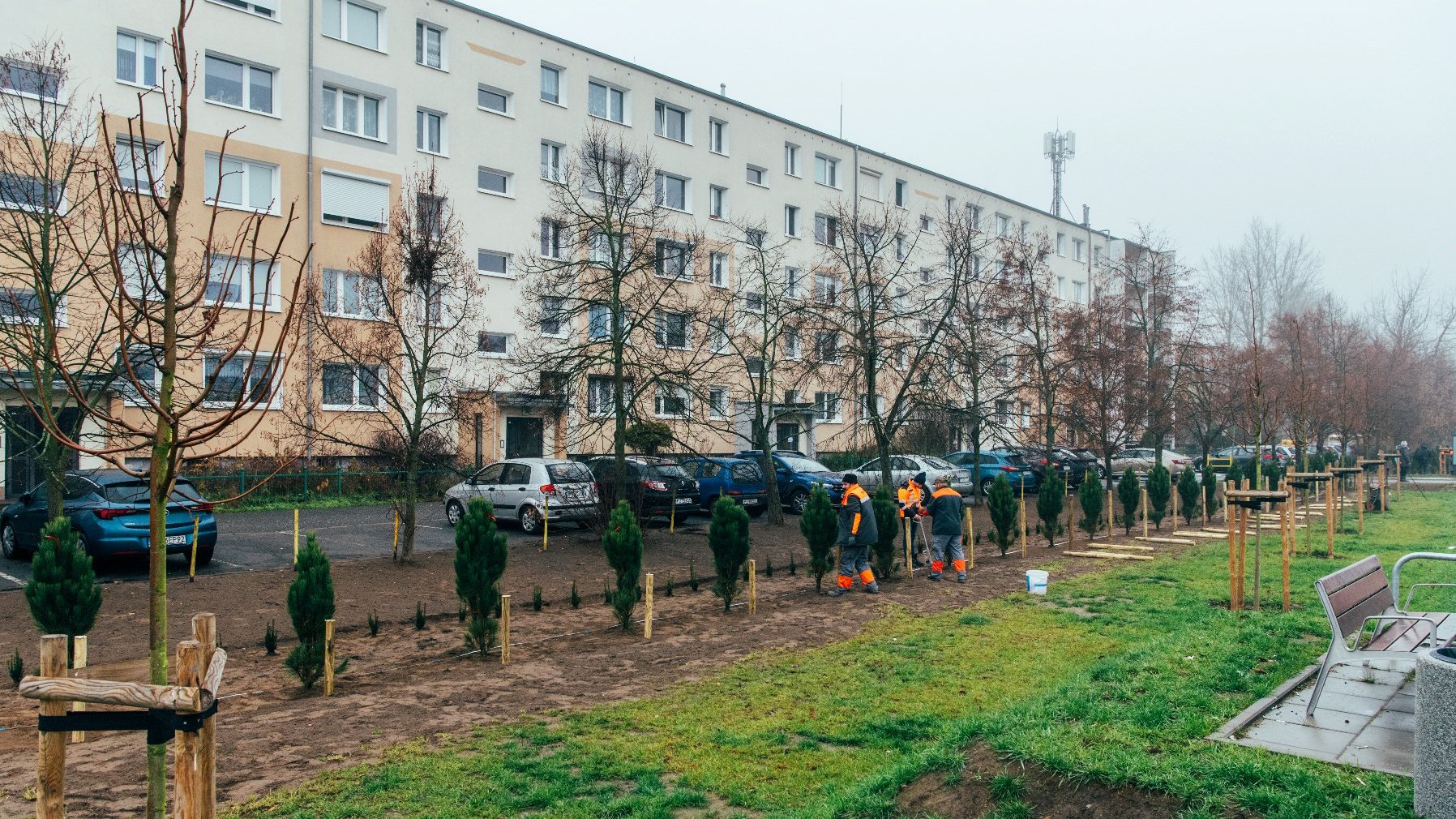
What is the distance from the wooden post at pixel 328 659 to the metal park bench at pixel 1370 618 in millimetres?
7176

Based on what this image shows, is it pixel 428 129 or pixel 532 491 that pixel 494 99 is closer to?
pixel 428 129

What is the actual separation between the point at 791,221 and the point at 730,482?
781 inches

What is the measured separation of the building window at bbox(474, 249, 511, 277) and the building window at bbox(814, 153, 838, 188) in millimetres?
15691

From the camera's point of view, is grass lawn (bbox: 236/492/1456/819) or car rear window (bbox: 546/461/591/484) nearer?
grass lawn (bbox: 236/492/1456/819)

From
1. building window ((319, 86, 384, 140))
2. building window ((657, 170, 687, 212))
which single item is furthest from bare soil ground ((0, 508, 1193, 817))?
building window ((657, 170, 687, 212))

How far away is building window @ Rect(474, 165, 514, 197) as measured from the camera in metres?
30.8

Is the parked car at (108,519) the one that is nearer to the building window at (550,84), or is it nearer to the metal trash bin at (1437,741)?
the metal trash bin at (1437,741)

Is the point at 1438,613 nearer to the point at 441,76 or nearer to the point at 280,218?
the point at 280,218

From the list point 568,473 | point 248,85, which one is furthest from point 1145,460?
point 248,85

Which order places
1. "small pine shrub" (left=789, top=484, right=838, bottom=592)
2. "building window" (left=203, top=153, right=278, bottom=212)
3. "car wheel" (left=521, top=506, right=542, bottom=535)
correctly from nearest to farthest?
"small pine shrub" (left=789, top=484, right=838, bottom=592)
"car wheel" (left=521, top=506, right=542, bottom=535)
"building window" (left=203, top=153, right=278, bottom=212)

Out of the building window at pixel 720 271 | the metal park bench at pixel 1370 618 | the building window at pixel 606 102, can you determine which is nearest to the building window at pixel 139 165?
the metal park bench at pixel 1370 618

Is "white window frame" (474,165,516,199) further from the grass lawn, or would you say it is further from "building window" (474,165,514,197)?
the grass lawn

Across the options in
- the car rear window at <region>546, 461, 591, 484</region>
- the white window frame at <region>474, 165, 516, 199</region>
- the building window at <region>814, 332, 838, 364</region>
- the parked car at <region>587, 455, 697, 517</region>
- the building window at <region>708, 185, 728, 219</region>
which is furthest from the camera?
the building window at <region>708, 185, 728, 219</region>

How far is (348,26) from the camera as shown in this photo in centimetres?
2817
